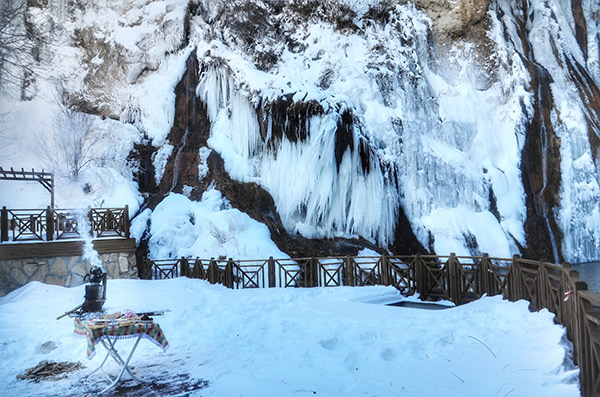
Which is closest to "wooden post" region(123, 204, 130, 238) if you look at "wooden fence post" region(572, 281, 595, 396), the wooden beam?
the wooden beam

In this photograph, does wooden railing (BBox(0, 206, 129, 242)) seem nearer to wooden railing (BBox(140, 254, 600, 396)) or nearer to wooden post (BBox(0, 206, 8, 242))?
wooden post (BBox(0, 206, 8, 242))

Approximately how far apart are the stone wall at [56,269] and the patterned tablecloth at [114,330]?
29.5 feet

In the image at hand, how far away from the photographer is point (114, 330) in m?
5.10

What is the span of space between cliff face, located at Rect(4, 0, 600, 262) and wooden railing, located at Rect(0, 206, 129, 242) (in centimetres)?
480

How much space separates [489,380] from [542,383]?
0.54 metres

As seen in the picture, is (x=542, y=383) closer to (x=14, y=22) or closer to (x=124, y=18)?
(x=14, y=22)

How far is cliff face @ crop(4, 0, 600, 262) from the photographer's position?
1795cm

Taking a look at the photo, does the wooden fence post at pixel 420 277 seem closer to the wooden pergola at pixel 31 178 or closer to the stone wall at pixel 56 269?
the stone wall at pixel 56 269

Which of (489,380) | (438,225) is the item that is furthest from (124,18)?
(489,380)

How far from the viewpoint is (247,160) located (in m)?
20.3

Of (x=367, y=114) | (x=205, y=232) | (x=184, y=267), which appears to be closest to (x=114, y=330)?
(x=184, y=267)

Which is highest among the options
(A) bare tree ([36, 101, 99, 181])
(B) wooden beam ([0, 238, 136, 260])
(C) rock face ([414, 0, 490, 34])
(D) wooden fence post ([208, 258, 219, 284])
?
(C) rock face ([414, 0, 490, 34])

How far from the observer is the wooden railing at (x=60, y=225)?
13.2m

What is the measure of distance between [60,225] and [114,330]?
10951mm
